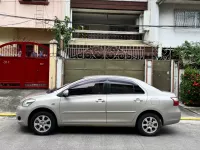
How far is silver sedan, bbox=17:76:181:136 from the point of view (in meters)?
7.25

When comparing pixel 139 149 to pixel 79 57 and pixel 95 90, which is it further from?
pixel 79 57

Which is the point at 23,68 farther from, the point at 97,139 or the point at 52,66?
the point at 97,139

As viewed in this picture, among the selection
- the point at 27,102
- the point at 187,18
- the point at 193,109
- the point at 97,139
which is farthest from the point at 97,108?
the point at 187,18

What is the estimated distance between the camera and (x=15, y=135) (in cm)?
723

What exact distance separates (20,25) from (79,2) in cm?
391

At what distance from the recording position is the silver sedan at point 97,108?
7254 millimetres

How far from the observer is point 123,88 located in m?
7.57

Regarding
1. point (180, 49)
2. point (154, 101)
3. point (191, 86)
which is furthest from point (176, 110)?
point (180, 49)

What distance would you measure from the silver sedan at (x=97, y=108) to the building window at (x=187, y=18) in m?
11.4

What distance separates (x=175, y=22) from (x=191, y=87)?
22.1ft

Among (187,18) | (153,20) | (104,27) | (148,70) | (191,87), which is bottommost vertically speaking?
(191,87)

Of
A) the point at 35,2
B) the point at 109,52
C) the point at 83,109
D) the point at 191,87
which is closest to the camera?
the point at 83,109

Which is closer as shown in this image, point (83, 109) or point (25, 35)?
point (83, 109)

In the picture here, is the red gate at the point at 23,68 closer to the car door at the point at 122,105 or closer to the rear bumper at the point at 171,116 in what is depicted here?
the car door at the point at 122,105
